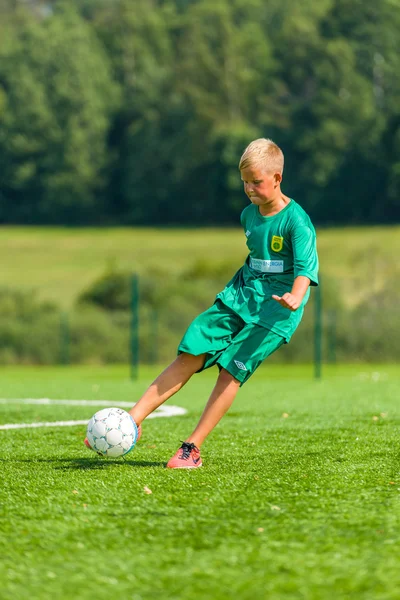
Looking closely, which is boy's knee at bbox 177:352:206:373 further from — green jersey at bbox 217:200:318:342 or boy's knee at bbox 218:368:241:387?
green jersey at bbox 217:200:318:342

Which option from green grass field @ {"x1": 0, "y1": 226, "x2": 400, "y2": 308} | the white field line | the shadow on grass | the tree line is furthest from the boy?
the tree line

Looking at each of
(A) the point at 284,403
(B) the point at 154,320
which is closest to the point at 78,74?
(B) the point at 154,320

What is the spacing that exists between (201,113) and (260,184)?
53606 mm

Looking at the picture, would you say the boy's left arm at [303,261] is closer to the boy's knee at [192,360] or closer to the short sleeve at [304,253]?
the short sleeve at [304,253]

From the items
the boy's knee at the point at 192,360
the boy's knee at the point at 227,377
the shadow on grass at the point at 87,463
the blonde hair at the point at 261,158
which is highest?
the blonde hair at the point at 261,158

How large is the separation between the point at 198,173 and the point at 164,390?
54400 mm

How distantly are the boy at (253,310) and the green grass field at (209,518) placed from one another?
0.33m

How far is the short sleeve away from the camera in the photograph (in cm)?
444

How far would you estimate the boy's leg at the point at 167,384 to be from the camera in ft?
15.2

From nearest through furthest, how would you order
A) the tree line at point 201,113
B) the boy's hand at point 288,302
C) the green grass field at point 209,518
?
the green grass field at point 209,518, the boy's hand at point 288,302, the tree line at point 201,113

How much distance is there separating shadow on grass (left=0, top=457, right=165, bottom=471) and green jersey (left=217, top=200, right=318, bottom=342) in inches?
33.6

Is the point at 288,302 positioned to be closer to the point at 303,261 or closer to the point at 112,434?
the point at 303,261

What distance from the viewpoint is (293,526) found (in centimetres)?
313

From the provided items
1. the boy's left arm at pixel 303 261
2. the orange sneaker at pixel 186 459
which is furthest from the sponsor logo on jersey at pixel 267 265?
the orange sneaker at pixel 186 459
